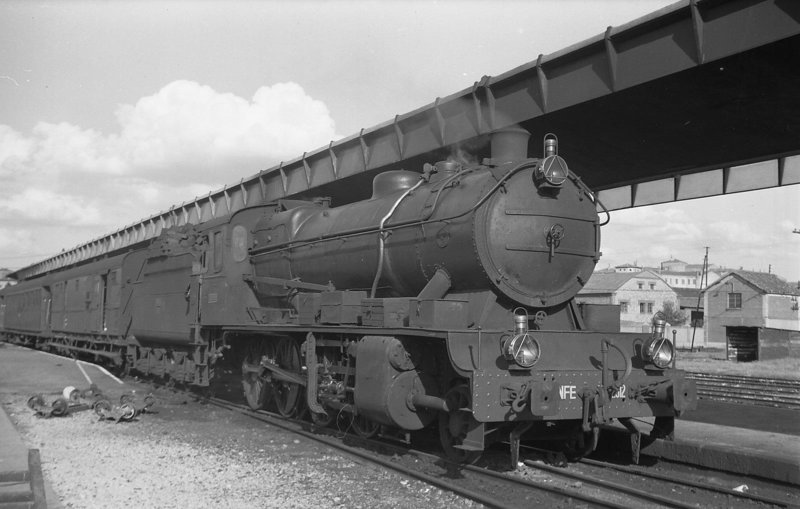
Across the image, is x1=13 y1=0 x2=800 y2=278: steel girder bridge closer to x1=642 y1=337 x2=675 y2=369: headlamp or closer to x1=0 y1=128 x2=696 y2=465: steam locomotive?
x1=0 y1=128 x2=696 y2=465: steam locomotive

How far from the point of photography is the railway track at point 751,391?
47.5 feet

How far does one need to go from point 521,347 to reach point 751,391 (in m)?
12.5

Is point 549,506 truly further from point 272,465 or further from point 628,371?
point 272,465

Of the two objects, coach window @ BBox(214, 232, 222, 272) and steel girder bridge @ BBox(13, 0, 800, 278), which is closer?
steel girder bridge @ BBox(13, 0, 800, 278)

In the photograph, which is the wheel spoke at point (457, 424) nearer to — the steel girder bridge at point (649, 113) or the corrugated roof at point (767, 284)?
the steel girder bridge at point (649, 113)

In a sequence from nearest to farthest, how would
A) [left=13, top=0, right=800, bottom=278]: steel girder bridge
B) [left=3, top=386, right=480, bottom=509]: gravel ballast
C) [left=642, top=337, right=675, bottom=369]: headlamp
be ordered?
[left=3, top=386, right=480, bottom=509]: gravel ballast < [left=642, top=337, right=675, bottom=369]: headlamp < [left=13, top=0, right=800, bottom=278]: steel girder bridge

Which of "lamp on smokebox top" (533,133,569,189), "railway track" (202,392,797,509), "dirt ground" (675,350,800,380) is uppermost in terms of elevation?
"lamp on smokebox top" (533,133,569,189)

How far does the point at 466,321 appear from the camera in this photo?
7137 mm

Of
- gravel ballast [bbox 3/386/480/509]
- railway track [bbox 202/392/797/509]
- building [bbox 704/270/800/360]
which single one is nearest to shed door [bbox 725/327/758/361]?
building [bbox 704/270/800/360]

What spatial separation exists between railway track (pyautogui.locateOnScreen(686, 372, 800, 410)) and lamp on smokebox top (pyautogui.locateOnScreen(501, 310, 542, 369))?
9.38 m

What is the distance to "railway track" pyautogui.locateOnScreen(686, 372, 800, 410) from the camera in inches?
570

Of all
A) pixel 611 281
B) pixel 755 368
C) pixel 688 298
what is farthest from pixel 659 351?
pixel 688 298

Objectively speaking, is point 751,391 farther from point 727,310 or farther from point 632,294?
point 632,294

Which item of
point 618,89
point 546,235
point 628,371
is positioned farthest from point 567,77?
point 628,371
